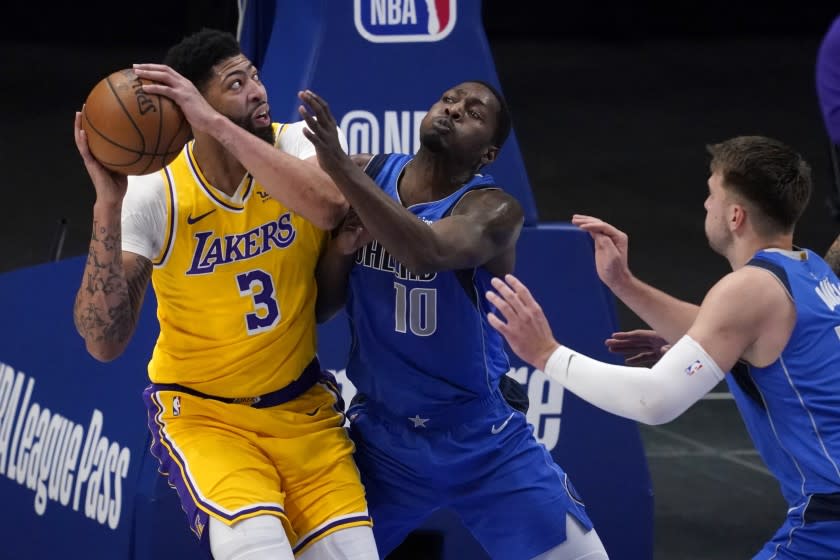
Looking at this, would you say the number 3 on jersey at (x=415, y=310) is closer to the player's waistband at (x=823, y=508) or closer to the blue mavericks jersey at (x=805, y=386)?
the blue mavericks jersey at (x=805, y=386)

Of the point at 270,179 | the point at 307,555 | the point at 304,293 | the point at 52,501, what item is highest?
the point at 270,179

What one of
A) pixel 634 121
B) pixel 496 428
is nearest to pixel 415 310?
pixel 496 428

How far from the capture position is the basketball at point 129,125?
405 cm

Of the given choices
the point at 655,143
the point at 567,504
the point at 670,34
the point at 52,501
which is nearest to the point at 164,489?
the point at 52,501

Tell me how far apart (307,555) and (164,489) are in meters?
1.15

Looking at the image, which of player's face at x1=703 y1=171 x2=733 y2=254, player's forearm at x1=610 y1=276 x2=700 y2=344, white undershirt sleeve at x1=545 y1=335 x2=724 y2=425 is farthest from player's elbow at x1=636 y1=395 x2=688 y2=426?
player's forearm at x1=610 y1=276 x2=700 y2=344

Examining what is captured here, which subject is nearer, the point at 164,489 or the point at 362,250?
the point at 362,250

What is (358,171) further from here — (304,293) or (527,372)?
(527,372)

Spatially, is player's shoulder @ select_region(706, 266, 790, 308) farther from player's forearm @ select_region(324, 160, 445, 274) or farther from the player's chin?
the player's chin

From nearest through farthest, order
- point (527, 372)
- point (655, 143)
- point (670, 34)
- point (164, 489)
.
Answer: point (164, 489)
point (527, 372)
point (655, 143)
point (670, 34)

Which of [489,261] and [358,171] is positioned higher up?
[358,171]

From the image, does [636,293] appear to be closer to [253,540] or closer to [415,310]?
[415,310]

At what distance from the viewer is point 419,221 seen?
13.8 ft

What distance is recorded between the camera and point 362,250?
4.59 metres
